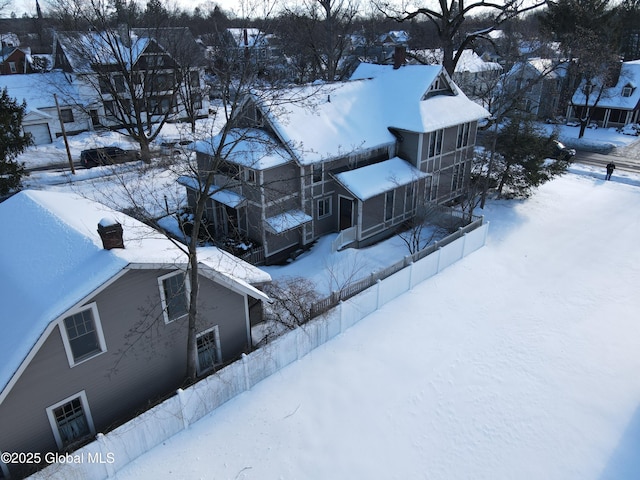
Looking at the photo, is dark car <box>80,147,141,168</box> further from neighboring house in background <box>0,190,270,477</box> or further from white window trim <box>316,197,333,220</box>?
neighboring house in background <box>0,190,270,477</box>

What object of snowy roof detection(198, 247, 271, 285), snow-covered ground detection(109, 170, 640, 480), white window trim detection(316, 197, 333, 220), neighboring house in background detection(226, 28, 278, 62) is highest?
neighboring house in background detection(226, 28, 278, 62)

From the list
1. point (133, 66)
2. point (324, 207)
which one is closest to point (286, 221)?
point (324, 207)

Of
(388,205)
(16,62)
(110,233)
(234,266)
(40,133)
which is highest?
(16,62)

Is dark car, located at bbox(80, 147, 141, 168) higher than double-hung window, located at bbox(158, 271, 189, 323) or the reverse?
the reverse

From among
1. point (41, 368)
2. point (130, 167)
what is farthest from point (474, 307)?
point (130, 167)

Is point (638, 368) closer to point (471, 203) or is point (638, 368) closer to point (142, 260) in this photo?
point (471, 203)

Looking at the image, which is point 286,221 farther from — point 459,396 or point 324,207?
point 459,396

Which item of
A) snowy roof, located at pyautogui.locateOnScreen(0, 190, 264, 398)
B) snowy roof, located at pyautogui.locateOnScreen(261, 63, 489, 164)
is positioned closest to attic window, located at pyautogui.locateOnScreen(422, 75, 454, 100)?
snowy roof, located at pyautogui.locateOnScreen(261, 63, 489, 164)
